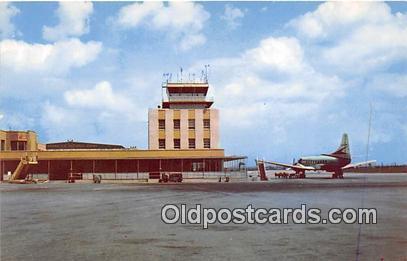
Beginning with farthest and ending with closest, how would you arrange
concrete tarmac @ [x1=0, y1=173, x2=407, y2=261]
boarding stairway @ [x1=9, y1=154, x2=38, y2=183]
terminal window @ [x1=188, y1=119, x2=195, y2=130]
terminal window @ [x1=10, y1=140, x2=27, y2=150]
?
terminal window @ [x1=10, y1=140, x2=27, y2=150] → terminal window @ [x1=188, y1=119, x2=195, y2=130] → boarding stairway @ [x1=9, y1=154, x2=38, y2=183] → concrete tarmac @ [x1=0, y1=173, x2=407, y2=261]

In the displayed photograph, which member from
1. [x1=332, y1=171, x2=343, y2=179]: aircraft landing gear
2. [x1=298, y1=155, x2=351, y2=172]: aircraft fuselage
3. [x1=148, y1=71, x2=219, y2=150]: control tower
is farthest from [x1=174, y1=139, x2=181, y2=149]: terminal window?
[x1=332, y1=171, x2=343, y2=179]: aircraft landing gear

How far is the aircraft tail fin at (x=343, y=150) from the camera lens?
7462 centimetres

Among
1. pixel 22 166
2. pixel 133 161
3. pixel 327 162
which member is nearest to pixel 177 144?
pixel 133 161

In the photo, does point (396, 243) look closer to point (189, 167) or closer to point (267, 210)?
point (267, 210)

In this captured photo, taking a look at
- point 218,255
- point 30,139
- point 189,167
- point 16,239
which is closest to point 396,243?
point 218,255

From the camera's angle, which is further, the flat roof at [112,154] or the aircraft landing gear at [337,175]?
the aircraft landing gear at [337,175]

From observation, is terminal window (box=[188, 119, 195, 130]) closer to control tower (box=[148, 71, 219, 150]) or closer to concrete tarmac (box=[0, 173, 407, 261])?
control tower (box=[148, 71, 219, 150])

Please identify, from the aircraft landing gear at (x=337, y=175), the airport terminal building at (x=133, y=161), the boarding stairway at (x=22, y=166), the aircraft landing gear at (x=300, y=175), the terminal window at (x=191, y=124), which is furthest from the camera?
the terminal window at (x=191, y=124)

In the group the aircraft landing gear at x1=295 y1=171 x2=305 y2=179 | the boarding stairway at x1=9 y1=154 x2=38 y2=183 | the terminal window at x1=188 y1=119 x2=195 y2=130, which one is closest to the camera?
the boarding stairway at x1=9 y1=154 x2=38 y2=183

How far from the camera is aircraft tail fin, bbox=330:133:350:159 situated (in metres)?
74.6

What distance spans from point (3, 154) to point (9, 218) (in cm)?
5383

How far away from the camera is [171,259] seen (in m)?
10.4

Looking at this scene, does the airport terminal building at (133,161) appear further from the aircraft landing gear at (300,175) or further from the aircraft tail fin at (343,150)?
the aircraft tail fin at (343,150)

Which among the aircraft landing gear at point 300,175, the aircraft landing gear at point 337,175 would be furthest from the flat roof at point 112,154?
the aircraft landing gear at point 337,175
